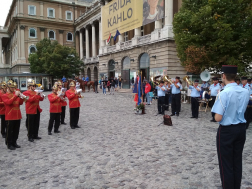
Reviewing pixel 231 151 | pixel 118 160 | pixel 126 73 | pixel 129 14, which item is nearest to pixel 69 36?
pixel 126 73

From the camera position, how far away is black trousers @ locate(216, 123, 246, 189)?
3436 mm

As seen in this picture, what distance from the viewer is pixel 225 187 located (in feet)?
11.8

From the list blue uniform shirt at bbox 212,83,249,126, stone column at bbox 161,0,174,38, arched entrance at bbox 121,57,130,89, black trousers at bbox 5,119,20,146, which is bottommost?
black trousers at bbox 5,119,20,146

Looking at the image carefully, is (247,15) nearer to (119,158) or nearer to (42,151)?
(119,158)

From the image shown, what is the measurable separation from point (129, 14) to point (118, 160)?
26339 mm

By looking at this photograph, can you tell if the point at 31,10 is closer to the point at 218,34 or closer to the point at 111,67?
the point at 111,67

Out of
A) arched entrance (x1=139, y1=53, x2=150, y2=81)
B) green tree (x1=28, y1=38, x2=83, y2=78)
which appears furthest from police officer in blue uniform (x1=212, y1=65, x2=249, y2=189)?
green tree (x1=28, y1=38, x2=83, y2=78)

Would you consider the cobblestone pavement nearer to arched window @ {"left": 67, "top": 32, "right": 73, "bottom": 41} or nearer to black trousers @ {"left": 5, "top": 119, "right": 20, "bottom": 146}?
black trousers @ {"left": 5, "top": 119, "right": 20, "bottom": 146}

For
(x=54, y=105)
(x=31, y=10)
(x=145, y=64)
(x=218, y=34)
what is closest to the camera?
(x=54, y=105)

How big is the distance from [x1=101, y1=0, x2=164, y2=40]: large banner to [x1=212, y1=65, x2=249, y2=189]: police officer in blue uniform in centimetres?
2268

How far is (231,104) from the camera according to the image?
3432 mm

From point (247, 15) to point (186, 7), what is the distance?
169 inches

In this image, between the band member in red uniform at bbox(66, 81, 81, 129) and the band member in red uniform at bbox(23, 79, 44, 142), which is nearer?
the band member in red uniform at bbox(23, 79, 44, 142)

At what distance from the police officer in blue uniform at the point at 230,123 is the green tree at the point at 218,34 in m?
11.4
